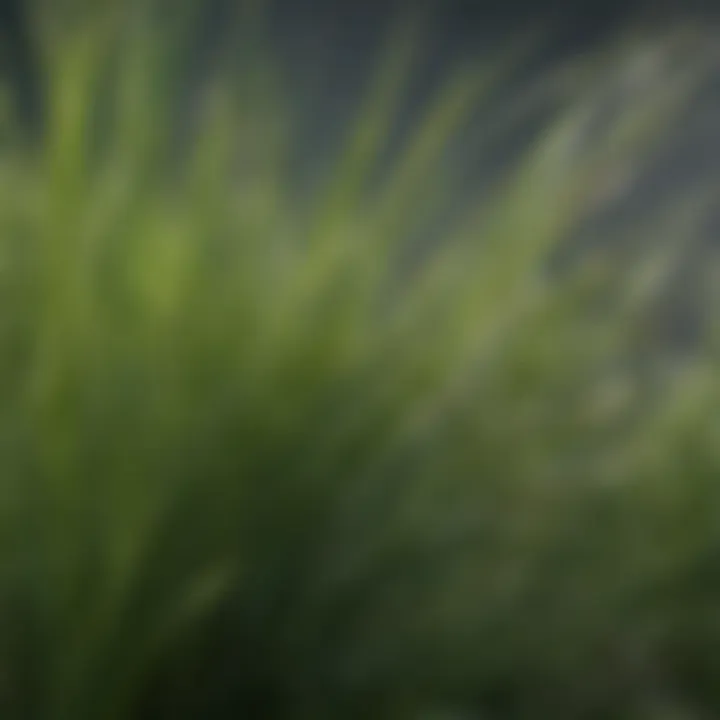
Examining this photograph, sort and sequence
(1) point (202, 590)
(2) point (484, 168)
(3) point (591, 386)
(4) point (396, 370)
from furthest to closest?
(2) point (484, 168), (3) point (591, 386), (4) point (396, 370), (1) point (202, 590)

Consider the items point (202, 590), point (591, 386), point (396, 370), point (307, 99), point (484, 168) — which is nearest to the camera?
point (202, 590)

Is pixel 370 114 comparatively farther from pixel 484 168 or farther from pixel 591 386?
pixel 484 168

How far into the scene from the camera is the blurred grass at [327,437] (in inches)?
34.2

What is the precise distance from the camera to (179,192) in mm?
1047

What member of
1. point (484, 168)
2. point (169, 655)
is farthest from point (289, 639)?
point (484, 168)

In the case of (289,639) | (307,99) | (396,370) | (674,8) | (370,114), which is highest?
(674,8)

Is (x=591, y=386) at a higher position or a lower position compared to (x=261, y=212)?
lower

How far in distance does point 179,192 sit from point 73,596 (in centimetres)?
30

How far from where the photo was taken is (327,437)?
0.94 m

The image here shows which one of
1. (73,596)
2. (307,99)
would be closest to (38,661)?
(73,596)

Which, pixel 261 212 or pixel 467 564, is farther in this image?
pixel 261 212

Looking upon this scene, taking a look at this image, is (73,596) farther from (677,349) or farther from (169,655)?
(677,349)

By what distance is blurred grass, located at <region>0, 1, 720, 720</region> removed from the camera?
34.2 inches

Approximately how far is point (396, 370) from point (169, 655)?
0.21m
